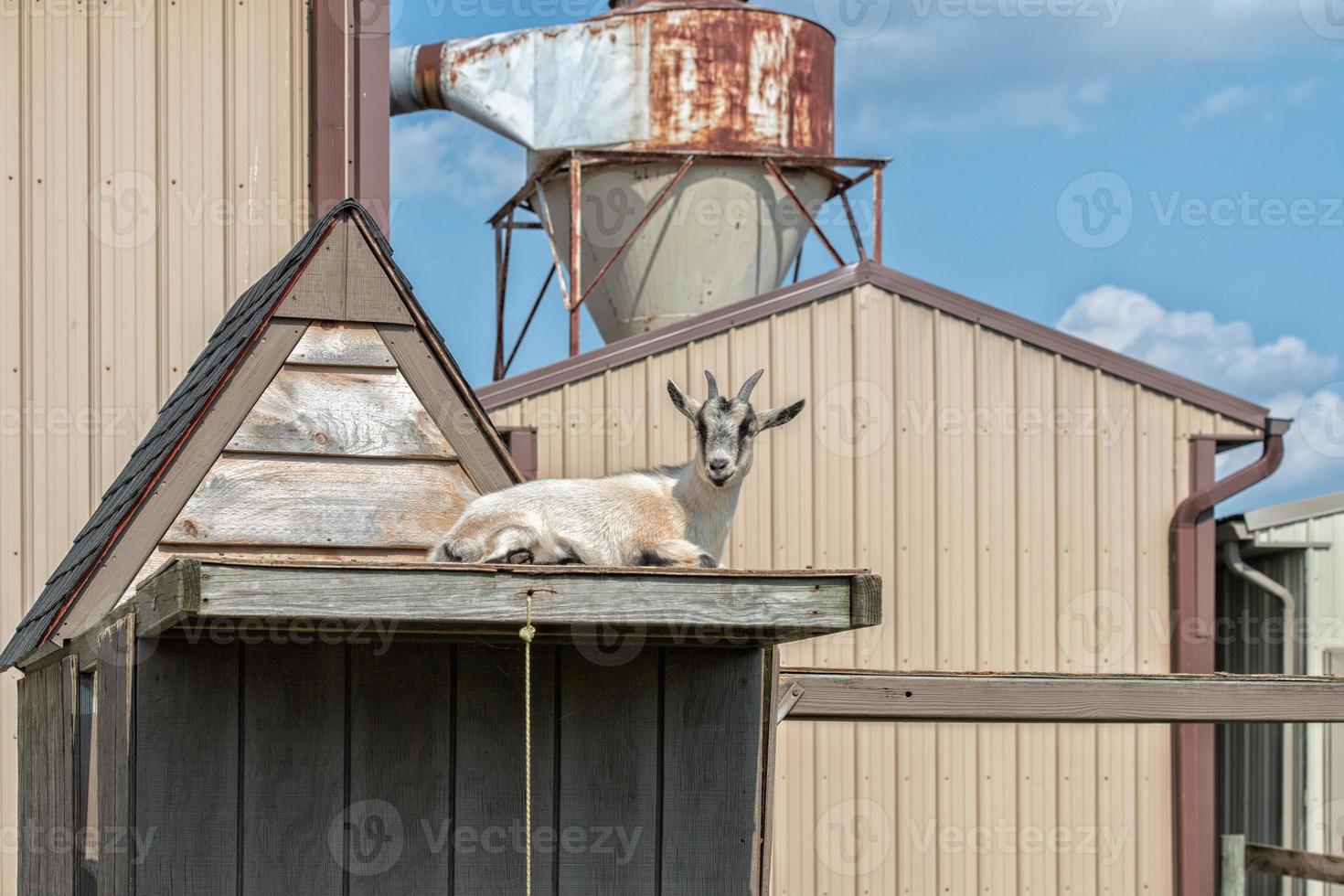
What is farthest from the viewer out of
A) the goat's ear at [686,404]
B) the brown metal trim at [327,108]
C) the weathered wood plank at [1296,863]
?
the weathered wood plank at [1296,863]

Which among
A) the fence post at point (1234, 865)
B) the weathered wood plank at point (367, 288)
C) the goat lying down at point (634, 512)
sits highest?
the weathered wood plank at point (367, 288)

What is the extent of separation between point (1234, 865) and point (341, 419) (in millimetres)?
8695

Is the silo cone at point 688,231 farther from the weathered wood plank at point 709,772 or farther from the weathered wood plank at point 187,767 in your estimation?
the weathered wood plank at point 187,767

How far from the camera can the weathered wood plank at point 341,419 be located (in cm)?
600

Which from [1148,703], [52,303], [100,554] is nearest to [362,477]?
[100,554]

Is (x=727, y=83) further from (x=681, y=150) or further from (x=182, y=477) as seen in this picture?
(x=182, y=477)

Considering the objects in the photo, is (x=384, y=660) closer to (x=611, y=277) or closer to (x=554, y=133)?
(x=611, y=277)

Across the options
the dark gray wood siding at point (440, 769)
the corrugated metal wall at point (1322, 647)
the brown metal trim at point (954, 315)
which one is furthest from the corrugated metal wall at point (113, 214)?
the corrugated metal wall at point (1322, 647)

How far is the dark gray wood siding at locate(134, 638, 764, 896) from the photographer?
4.90m

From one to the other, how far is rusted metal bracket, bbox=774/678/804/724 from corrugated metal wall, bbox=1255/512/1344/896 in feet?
25.4

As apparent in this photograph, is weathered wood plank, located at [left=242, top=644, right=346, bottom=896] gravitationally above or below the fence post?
above

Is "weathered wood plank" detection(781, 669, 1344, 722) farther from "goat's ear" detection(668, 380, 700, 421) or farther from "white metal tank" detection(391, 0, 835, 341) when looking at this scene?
"white metal tank" detection(391, 0, 835, 341)

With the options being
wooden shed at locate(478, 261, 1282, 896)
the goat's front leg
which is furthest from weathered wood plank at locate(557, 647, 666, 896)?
wooden shed at locate(478, 261, 1282, 896)

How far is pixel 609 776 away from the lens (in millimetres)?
5219
